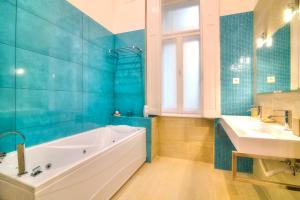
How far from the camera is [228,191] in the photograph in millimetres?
1676

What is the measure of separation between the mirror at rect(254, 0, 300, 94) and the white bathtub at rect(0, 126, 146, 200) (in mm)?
1790

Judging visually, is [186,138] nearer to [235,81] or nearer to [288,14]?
[235,81]

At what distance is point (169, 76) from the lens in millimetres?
2787

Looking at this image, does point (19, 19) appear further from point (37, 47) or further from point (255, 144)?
point (255, 144)

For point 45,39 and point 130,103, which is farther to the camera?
point 130,103

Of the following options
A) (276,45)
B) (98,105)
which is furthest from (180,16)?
(98,105)

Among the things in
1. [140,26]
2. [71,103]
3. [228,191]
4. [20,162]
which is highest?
[140,26]

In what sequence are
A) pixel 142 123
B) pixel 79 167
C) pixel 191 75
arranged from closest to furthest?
pixel 79 167 < pixel 142 123 < pixel 191 75

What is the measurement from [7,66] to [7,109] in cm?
39

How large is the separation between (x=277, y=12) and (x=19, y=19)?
2.62 metres

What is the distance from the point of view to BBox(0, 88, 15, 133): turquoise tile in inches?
49.5

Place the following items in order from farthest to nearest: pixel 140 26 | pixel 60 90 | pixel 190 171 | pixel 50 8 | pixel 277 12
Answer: pixel 140 26 < pixel 190 171 < pixel 60 90 < pixel 50 8 < pixel 277 12

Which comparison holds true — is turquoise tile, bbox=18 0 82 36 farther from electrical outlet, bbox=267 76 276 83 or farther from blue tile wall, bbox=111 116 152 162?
electrical outlet, bbox=267 76 276 83

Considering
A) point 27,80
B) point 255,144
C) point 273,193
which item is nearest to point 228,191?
point 273,193
